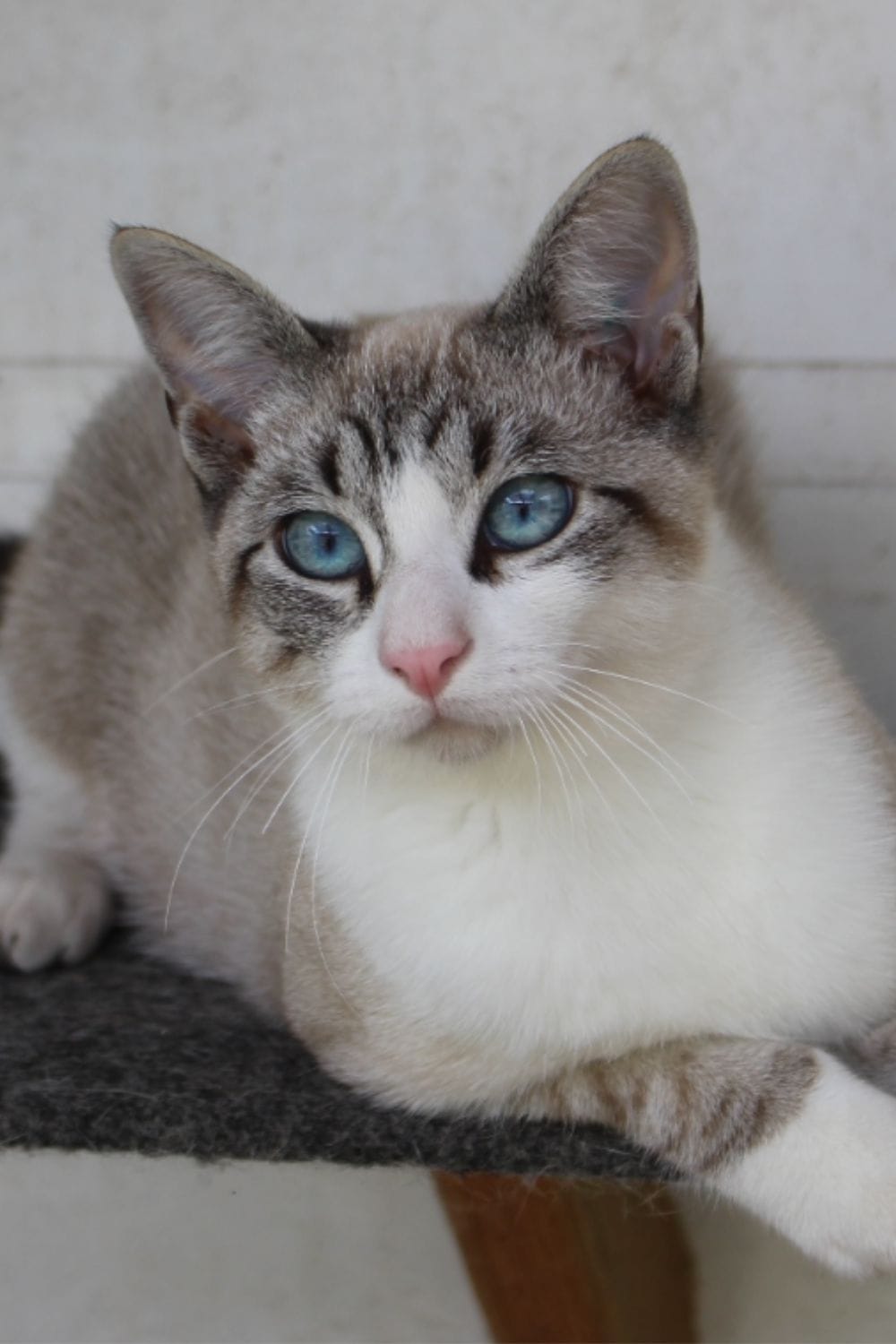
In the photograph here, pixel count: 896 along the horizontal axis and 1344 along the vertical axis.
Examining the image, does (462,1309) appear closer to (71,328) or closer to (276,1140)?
(276,1140)

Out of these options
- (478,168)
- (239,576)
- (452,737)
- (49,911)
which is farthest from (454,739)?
(478,168)

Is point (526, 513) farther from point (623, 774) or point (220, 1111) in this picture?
point (220, 1111)

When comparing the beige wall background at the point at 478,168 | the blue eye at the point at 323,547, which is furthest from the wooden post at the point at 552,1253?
the beige wall background at the point at 478,168

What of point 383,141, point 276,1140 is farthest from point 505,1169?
point 383,141

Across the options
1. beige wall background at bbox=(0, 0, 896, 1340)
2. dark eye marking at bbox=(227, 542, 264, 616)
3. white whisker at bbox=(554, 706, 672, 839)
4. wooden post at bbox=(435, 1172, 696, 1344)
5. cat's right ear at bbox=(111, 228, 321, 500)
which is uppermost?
beige wall background at bbox=(0, 0, 896, 1340)

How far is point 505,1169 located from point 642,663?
1.67 feet

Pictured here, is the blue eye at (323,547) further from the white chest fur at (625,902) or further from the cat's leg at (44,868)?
the cat's leg at (44,868)

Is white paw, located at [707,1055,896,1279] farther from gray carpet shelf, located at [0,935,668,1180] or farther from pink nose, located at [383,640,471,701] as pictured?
pink nose, located at [383,640,471,701]

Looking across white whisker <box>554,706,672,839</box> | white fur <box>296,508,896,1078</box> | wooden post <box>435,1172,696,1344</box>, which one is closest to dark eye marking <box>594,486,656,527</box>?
white fur <box>296,508,896,1078</box>

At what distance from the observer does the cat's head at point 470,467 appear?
1240 millimetres

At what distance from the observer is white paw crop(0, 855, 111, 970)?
2.00m

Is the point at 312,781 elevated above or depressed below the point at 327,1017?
above

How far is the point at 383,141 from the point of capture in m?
2.48

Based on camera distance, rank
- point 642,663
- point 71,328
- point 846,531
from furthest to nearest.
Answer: point 71,328
point 846,531
point 642,663
